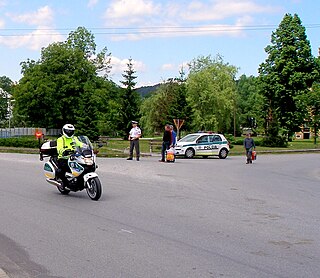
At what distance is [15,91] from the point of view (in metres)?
66.2

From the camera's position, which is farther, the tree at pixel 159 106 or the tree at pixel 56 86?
the tree at pixel 56 86

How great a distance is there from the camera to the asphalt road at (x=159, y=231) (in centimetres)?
630

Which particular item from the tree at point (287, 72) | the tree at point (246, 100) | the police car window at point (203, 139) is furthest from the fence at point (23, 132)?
the police car window at point (203, 139)

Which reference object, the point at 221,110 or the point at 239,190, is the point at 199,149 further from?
the point at 221,110

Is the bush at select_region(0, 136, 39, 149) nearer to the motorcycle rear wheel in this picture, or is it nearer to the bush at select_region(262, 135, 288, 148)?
the bush at select_region(262, 135, 288, 148)

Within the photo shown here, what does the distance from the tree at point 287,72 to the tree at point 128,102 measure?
15.4 metres

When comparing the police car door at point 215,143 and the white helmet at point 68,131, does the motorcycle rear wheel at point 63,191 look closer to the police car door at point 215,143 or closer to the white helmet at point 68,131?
the white helmet at point 68,131

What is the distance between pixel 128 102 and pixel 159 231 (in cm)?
5400

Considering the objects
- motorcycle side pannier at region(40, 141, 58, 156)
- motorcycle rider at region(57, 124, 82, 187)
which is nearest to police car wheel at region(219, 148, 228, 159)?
motorcycle side pannier at region(40, 141, 58, 156)

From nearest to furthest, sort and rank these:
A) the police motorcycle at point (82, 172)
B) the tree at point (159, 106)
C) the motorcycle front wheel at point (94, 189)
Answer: the motorcycle front wheel at point (94, 189) → the police motorcycle at point (82, 172) → the tree at point (159, 106)

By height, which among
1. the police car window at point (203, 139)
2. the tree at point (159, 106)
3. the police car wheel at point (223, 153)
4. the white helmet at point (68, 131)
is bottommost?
the police car wheel at point (223, 153)

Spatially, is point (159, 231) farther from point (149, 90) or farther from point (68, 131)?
point (149, 90)

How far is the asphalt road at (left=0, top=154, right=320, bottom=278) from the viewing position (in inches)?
248

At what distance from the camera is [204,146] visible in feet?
100
